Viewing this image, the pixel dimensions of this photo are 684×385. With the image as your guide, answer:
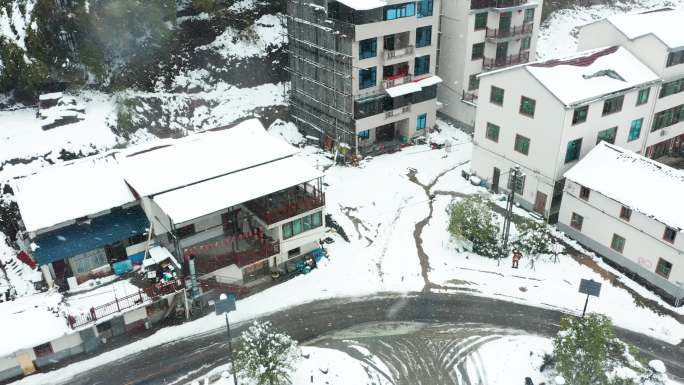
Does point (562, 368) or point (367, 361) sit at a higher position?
point (562, 368)

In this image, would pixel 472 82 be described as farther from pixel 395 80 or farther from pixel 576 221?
pixel 576 221

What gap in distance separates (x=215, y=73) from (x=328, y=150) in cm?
1717

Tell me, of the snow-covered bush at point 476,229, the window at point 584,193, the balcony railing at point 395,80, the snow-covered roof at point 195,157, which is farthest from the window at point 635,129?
the snow-covered roof at point 195,157

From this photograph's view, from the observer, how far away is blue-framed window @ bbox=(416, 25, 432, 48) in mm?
56075

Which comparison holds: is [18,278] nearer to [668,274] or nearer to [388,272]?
[388,272]

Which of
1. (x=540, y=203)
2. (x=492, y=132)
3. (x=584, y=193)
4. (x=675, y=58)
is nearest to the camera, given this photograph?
(x=584, y=193)

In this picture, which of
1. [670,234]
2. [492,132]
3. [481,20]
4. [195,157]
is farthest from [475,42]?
[195,157]

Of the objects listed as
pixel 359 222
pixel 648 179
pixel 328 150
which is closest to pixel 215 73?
pixel 328 150

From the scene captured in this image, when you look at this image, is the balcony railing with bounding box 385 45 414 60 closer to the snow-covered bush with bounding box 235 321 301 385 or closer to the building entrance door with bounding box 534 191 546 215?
the building entrance door with bounding box 534 191 546 215

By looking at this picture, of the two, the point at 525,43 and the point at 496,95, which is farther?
the point at 525,43

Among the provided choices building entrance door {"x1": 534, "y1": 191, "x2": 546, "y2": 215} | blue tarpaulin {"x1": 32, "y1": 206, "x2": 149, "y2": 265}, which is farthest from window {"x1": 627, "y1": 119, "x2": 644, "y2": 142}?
blue tarpaulin {"x1": 32, "y1": 206, "x2": 149, "y2": 265}

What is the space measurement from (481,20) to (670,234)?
3243 cm

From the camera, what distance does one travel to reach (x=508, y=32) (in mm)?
60375

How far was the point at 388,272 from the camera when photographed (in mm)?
39656
